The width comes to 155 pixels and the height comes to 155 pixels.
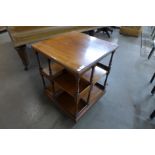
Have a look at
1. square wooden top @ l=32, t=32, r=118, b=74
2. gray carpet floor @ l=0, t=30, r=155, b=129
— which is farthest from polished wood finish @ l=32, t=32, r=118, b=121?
gray carpet floor @ l=0, t=30, r=155, b=129

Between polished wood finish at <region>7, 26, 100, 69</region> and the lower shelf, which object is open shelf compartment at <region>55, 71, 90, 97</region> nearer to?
the lower shelf

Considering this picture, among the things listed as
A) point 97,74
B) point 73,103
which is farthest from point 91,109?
point 97,74

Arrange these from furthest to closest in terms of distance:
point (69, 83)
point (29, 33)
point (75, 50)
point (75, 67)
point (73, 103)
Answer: point (29, 33) → point (73, 103) → point (69, 83) → point (75, 50) → point (75, 67)

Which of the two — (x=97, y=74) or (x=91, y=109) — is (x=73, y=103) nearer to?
(x=91, y=109)

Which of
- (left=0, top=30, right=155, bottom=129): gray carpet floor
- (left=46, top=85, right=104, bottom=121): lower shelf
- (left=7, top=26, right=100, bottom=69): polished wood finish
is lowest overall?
(left=0, top=30, right=155, bottom=129): gray carpet floor

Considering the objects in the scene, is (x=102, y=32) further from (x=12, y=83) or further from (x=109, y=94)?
(x=12, y=83)

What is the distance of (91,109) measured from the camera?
1.55 m

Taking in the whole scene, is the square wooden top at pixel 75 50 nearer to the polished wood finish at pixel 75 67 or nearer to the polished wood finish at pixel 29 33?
the polished wood finish at pixel 75 67

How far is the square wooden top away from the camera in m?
0.96

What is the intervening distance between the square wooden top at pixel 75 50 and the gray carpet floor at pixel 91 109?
2.52 feet

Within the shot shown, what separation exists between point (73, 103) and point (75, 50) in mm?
676

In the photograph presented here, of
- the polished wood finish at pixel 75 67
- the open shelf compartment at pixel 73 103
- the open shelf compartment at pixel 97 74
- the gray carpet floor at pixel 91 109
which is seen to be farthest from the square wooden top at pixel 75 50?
the gray carpet floor at pixel 91 109
